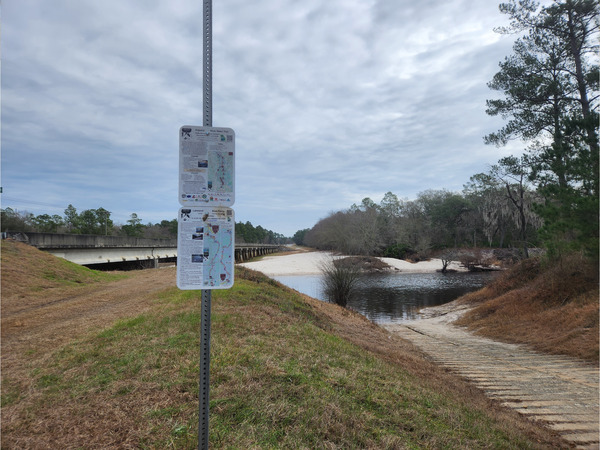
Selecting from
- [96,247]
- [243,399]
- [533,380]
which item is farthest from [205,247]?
[96,247]

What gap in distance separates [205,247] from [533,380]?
7.49m

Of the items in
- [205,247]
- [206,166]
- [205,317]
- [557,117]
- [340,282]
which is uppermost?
[557,117]

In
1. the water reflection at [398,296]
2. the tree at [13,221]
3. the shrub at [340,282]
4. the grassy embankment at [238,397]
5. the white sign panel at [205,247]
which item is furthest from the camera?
the tree at [13,221]

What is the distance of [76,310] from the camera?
10.9 metres

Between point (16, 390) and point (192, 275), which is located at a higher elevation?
point (192, 275)

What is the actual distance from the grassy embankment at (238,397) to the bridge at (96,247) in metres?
19.6

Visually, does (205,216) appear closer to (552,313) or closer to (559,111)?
(552,313)

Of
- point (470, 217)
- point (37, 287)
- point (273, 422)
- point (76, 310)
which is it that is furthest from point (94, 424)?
point (470, 217)

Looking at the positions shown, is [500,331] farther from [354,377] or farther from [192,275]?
[192,275]

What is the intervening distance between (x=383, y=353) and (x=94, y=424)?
597cm

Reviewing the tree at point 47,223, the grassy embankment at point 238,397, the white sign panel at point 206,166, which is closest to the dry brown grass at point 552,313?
the grassy embankment at point 238,397

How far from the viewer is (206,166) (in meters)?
2.76

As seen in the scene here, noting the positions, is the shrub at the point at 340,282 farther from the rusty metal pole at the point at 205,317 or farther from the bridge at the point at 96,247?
the rusty metal pole at the point at 205,317

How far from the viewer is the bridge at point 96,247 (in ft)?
75.6
